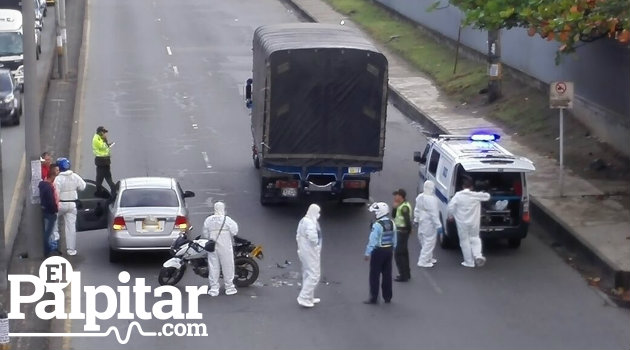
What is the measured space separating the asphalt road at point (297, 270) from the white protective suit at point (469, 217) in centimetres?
39

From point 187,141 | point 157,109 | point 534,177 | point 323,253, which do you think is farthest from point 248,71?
point 323,253

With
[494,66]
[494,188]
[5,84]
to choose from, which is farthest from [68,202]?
[494,66]

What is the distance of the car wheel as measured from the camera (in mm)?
21000

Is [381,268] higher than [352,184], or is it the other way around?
[381,268]

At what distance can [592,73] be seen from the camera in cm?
3052

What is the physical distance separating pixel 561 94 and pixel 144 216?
9057 millimetres

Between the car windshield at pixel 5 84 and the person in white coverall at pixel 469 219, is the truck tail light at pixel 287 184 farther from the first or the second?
the car windshield at pixel 5 84

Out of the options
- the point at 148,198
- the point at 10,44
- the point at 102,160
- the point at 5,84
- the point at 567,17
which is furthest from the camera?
the point at 10,44

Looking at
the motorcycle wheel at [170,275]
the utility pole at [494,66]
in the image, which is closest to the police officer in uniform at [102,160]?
the motorcycle wheel at [170,275]

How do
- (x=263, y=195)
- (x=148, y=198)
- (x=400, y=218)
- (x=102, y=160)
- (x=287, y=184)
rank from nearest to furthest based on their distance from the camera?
1. (x=400, y=218)
2. (x=148, y=198)
3. (x=287, y=184)
4. (x=263, y=195)
5. (x=102, y=160)

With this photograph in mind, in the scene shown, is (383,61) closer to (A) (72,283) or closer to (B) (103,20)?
(A) (72,283)

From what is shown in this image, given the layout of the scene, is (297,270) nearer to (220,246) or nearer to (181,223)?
(181,223)

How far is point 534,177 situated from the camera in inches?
1065

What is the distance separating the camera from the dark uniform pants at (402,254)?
785 inches
